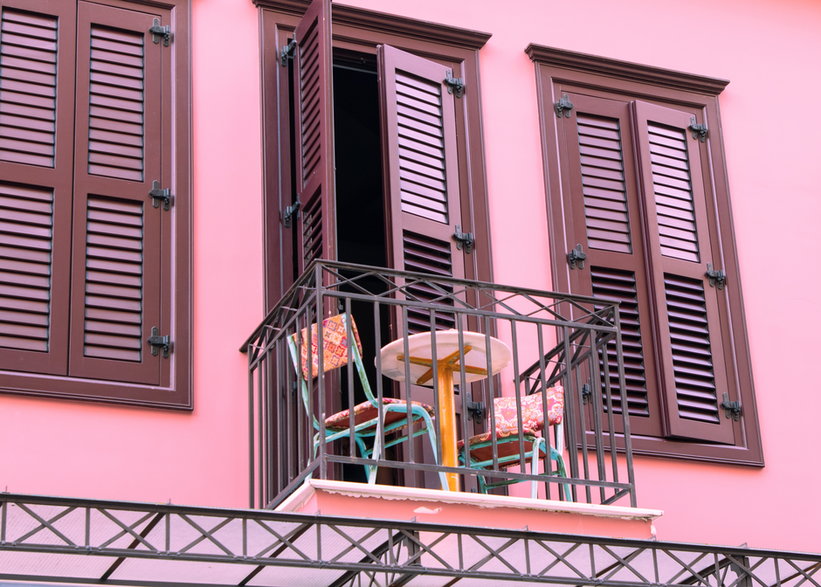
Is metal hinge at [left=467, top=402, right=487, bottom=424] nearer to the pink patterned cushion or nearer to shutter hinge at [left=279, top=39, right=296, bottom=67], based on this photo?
the pink patterned cushion

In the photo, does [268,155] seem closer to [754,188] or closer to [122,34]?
[122,34]

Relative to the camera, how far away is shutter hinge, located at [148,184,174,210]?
7809mm

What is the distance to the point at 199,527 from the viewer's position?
20.4 feet

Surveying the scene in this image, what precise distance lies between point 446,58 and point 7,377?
10.0 feet

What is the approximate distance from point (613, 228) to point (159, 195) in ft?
8.21

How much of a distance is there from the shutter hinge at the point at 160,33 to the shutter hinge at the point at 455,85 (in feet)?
4.85

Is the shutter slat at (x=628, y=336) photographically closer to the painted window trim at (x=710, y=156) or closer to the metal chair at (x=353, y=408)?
→ the painted window trim at (x=710, y=156)

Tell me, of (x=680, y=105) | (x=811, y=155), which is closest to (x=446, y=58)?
(x=680, y=105)

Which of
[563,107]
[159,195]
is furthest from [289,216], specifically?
[563,107]

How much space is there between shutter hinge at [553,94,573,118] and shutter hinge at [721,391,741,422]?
1.76m

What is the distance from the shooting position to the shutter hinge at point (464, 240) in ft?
27.4

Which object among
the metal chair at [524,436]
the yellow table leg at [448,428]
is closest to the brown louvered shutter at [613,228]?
the metal chair at [524,436]

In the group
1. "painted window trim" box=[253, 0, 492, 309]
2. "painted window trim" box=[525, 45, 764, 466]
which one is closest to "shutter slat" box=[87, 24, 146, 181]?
"painted window trim" box=[253, 0, 492, 309]

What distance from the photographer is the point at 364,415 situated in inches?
283
